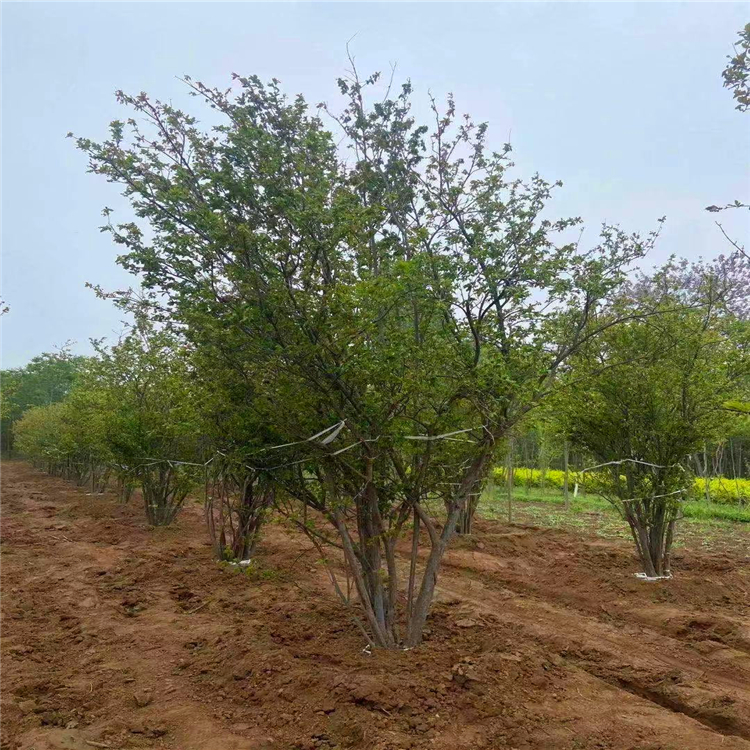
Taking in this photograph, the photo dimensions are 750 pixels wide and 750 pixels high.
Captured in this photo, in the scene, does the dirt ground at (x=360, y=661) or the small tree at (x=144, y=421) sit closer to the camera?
the dirt ground at (x=360, y=661)

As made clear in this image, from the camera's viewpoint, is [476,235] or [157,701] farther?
[476,235]

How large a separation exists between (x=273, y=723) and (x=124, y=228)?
342cm

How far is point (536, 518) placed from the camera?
48.2 feet

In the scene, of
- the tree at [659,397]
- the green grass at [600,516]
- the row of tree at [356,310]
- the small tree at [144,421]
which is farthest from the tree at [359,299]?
the green grass at [600,516]

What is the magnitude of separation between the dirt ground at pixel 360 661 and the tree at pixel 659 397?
1135mm

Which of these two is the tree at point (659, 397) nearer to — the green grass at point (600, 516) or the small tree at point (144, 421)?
the green grass at point (600, 516)

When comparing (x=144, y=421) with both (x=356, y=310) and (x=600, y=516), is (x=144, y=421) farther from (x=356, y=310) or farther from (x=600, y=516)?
(x=600, y=516)

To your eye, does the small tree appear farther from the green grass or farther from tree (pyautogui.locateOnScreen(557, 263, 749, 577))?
the green grass

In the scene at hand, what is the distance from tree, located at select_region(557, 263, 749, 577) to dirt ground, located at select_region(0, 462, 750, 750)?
3.72 feet

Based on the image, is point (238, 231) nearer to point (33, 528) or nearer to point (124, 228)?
point (124, 228)

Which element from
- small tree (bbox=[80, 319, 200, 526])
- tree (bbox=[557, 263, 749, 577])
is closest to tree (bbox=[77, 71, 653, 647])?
tree (bbox=[557, 263, 749, 577])

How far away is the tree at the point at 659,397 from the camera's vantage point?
7.20 m

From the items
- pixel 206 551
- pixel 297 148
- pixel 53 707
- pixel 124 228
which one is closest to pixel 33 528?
pixel 206 551

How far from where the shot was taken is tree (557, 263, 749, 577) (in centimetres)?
720
